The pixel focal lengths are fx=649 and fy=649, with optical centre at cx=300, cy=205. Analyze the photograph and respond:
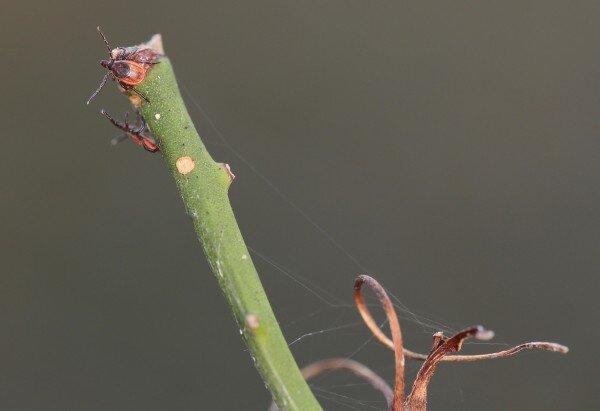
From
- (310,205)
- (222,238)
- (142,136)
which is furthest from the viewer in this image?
(310,205)

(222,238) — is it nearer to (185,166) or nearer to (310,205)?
(185,166)

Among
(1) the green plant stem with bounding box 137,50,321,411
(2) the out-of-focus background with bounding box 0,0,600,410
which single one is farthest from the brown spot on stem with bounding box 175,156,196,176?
(2) the out-of-focus background with bounding box 0,0,600,410

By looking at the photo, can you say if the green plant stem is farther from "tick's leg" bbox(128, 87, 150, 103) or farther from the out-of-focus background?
the out-of-focus background

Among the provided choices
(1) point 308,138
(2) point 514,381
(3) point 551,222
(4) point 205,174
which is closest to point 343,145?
(1) point 308,138

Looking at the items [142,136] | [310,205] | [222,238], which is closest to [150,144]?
[142,136]

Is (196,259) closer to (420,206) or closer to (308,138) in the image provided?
(308,138)

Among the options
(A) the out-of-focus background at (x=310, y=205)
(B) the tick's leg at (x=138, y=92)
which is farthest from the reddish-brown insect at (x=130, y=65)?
(A) the out-of-focus background at (x=310, y=205)
